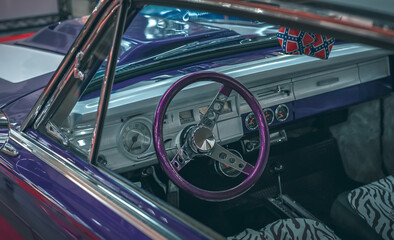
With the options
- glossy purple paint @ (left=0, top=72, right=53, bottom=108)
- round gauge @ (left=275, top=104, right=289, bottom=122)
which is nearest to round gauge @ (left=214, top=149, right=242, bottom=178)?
round gauge @ (left=275, top=104, right=289, bottom=122)

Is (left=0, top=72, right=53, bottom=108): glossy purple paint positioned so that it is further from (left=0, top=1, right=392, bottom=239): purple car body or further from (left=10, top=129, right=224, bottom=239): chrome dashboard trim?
(left=10, top=129, right=224, bottom=239): chrome dashboard trim

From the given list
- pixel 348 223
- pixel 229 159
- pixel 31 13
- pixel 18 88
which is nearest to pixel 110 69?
pixel 229 159

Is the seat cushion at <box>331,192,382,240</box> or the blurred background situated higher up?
the seat cushion at <box>331,192,382,240</box>

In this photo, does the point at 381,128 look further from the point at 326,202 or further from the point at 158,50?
the point at 158,50

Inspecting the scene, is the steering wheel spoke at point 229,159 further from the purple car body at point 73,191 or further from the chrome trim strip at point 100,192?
the chrome trim strip at point 100,192

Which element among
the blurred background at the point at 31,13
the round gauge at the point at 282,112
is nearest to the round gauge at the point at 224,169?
the round gauge at the point at 282,112

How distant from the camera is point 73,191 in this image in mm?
1333

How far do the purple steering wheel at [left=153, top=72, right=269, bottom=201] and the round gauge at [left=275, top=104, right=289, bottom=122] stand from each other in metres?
0.45

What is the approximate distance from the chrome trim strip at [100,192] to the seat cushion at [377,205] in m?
1.05

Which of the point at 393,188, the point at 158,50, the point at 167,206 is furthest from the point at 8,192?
the point at 393,188

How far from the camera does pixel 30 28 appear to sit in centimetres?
1016

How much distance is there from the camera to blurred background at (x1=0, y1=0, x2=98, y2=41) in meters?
9.89

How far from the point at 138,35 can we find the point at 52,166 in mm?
1296

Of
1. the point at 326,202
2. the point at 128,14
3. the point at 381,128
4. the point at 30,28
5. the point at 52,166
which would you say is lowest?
the point at 30,28
